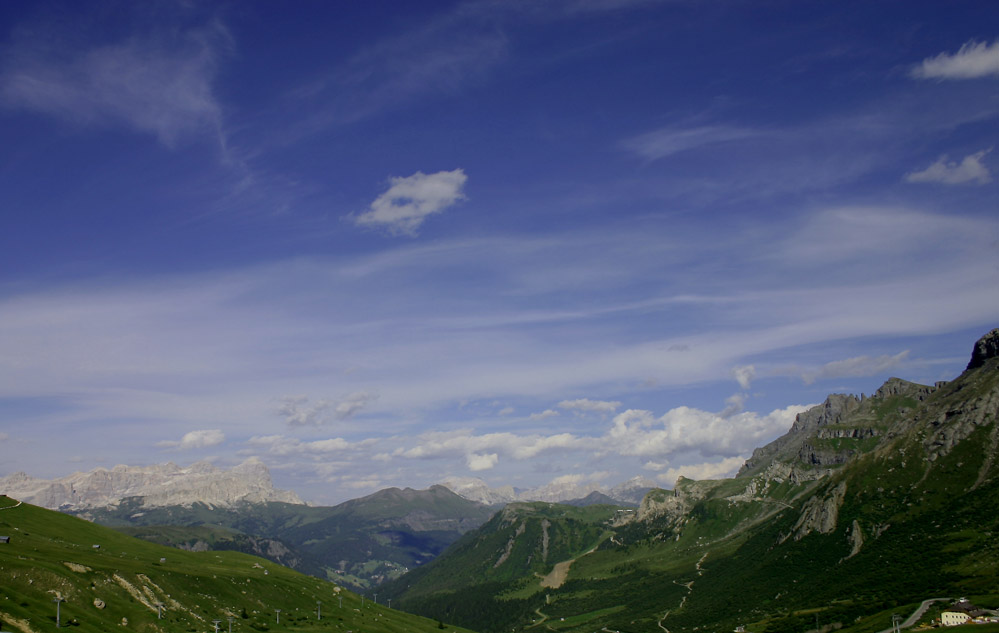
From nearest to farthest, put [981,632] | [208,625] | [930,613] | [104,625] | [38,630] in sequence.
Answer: [38,630], [104,625], [981,632], [208,625], [930,613]

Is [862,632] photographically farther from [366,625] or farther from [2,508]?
[2,508]

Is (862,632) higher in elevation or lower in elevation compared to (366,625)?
lower

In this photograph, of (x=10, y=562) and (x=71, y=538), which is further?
(x=71, y=538)

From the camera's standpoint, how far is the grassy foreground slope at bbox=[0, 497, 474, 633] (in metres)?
114

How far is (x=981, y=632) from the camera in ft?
431

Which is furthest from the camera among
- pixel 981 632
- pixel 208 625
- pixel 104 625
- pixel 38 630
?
pixel 208 625

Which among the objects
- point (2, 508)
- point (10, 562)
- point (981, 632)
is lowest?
point (981, 632)

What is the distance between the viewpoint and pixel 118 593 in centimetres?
13488

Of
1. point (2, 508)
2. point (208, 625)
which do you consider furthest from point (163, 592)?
point (2, 508)

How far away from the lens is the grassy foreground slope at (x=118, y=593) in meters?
114

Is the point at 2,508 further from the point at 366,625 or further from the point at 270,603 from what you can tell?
the point at 366,625

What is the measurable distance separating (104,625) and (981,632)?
166 m

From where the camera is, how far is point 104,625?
385 ft

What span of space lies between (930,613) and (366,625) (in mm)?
153094
